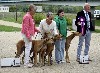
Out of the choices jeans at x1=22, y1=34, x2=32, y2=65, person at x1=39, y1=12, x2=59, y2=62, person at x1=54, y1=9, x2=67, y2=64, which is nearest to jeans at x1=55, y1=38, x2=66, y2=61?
person at x1=54, y1=9, x2=67, y2=64

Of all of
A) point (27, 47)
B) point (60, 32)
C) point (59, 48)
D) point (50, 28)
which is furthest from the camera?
point (59, 48)

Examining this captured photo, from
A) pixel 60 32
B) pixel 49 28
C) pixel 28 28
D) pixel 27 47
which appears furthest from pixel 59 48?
pixel 28 28

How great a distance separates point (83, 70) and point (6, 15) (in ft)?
161

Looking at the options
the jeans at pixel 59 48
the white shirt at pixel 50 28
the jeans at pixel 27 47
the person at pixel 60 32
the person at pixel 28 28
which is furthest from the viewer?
the jeans at pixel 59 48

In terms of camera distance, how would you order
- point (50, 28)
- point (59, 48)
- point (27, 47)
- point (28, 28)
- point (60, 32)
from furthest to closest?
point (59, 48)
point (60, 32)
point (50, 28)
point (27, 47)
point (28, 28)

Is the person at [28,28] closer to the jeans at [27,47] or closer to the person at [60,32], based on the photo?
the jeans at [27,47]

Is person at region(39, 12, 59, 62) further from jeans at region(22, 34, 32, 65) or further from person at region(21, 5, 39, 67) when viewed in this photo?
jeans at region(22, 34, 32, 65)

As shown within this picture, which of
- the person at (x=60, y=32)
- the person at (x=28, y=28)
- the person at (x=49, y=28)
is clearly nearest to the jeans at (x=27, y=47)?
the person at (x=28, y=28)

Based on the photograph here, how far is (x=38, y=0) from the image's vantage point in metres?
56.3

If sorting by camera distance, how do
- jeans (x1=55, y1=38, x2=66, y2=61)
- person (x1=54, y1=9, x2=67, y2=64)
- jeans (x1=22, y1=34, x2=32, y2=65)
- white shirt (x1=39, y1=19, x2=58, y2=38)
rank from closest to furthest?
jeans (x1=22, y1=34, x2=32, y2=65) → white shirt (x1=39, y1=19, x2=58, y2=38) → person (x1=54, y1=9, x2=67, y2=64) → jeans (x1=55, y1=38, x2=66, y2=61)

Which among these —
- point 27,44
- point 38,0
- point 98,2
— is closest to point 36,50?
point 27,44

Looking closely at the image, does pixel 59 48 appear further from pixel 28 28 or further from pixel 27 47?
pixel 28 28

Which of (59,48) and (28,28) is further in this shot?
(59,48)

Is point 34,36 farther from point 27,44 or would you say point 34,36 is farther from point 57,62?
point 57,62
